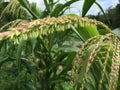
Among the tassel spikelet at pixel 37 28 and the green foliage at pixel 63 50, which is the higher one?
the tassel spikelet at pixel 37 28

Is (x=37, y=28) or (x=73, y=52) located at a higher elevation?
(x=37, y=28)

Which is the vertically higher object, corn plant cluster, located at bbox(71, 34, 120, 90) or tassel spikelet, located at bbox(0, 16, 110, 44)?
tassel spikelet, located at bbox(0, 16, 110, 44)

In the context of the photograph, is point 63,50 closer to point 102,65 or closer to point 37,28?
point 102,65

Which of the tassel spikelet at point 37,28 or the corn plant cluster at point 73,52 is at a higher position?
the tassel spikelet at point 37,28

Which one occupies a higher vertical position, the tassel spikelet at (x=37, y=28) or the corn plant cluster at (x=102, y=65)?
the tassel spikelet at (x=37, y=28)

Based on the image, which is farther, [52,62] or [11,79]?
[11,79]

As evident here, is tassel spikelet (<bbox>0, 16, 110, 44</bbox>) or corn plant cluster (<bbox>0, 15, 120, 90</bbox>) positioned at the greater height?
tassel spikelet (<bbox>0, 16, 110, 44</bbox>)

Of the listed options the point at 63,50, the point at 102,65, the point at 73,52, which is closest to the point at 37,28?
the point at 102,65

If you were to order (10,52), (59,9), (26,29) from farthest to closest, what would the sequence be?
(10,52) → (59,9) → (26,29)

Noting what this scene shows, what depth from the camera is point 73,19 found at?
89 centimetres

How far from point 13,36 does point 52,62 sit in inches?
37.8

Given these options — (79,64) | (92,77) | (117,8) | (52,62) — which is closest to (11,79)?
(52,62)

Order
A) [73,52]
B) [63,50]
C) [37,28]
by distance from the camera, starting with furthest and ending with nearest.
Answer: [63,50]
[73,52]
[37,28]

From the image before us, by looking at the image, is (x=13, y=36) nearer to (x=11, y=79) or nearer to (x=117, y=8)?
(x=11, y=79)
